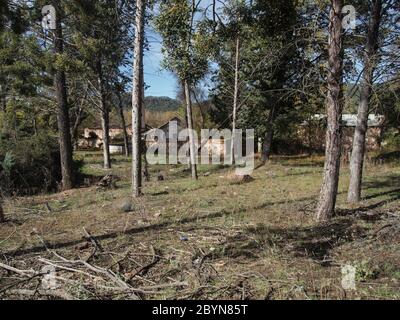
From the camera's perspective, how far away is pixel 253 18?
10.2 m

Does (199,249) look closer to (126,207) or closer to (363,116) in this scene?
(126,207)

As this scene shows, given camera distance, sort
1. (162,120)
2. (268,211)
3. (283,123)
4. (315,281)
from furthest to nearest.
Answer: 1. (162,120)
2. (283,123)
3. (268,211)
4. (315,281)

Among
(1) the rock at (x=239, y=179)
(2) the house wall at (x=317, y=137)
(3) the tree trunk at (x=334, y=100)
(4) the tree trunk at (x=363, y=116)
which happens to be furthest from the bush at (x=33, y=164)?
(2) the house wall at (x=317, y=137)

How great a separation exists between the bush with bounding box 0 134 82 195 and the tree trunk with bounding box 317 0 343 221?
10.3m

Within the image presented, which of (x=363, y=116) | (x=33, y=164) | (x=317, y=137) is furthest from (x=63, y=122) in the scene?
(x=317, y=137)

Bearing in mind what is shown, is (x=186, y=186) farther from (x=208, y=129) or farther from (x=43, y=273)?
(x=208, y=129)

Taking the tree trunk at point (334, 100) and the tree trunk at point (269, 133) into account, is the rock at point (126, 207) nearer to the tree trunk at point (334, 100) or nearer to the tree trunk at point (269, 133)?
the tree trunk at point (334, 100)

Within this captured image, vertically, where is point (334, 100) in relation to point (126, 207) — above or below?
above

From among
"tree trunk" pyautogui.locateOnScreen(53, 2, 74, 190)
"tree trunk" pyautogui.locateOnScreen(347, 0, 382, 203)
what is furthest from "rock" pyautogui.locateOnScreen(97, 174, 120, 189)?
"tree trunk" pyautogui.locateOnScreen(347, 0, 382, 203)

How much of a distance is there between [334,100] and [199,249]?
4150 millimetres

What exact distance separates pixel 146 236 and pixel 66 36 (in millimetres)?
10633

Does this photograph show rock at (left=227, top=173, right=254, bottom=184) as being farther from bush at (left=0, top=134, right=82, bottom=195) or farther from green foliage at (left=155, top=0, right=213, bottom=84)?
green foliage at (left=155, top=0, right=213, bottom=84)

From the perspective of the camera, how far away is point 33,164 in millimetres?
16031
